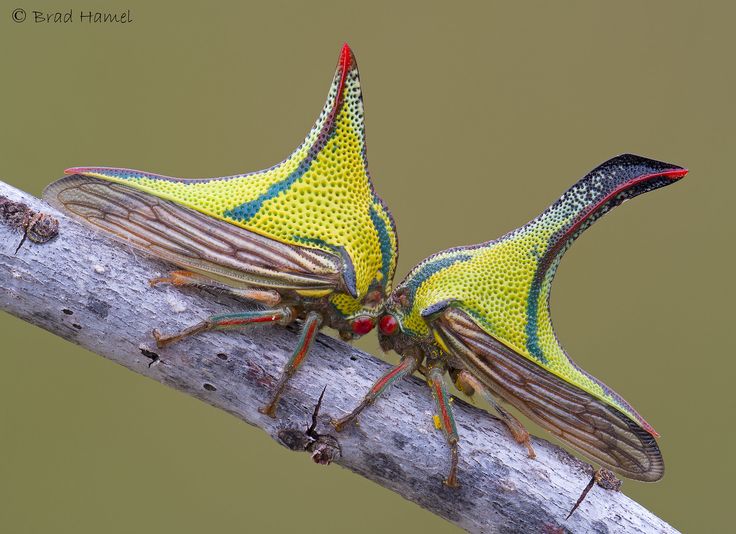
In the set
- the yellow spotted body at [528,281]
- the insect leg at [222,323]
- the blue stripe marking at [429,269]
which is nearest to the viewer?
the insect leg at [222,323]

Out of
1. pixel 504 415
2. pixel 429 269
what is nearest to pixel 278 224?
pixel 429 269

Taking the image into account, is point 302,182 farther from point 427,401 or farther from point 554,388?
point 554,388

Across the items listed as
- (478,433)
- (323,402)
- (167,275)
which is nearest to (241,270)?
(167,275)

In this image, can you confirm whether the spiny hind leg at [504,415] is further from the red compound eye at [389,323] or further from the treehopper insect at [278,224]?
the treehopper insect at [278,224]

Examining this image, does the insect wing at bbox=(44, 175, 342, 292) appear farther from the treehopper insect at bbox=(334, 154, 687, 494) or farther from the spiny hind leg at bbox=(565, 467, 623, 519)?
the spiny hind leg at bbox=(565, 467, 623, 519)

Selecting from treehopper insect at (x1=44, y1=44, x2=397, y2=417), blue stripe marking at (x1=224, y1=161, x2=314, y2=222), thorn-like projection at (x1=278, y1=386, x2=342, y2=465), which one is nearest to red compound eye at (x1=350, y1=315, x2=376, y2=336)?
treehopper insect at (x1=44, y1=44, x2=397, y2=417)

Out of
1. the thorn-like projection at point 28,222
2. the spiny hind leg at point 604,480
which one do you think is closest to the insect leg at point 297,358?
the thorn-like projection at point 28,222

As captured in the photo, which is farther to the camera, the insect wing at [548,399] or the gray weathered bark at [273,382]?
the insect wing at [548,399]
